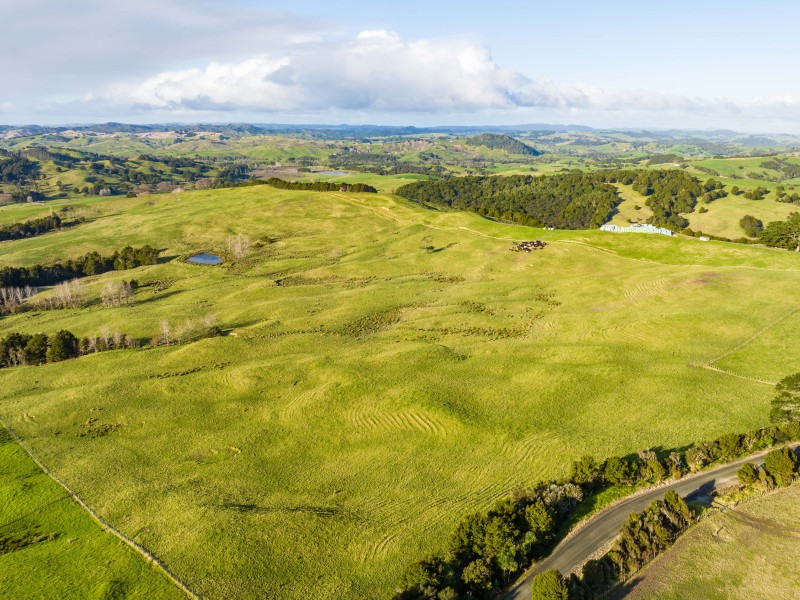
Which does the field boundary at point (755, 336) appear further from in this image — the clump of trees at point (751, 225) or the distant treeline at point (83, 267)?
the distant treeline at point (83, 267)

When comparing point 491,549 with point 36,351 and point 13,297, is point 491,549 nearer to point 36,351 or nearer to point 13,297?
point 36,351

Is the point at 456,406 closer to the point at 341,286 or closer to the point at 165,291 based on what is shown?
the point at 341,286

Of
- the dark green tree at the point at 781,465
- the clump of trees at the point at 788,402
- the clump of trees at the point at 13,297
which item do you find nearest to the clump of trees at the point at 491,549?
the dark green tree at the point at 781,465

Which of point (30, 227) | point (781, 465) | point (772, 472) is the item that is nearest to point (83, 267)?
point (30, 227)

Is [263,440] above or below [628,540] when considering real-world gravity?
below

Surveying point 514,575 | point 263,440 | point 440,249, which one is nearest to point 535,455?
point 514,575

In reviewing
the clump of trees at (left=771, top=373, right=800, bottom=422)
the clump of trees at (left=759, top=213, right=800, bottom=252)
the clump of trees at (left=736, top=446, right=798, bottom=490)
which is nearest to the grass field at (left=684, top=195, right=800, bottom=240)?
the clump of trees at (left=759, top=213, right=800, bottom=252)
